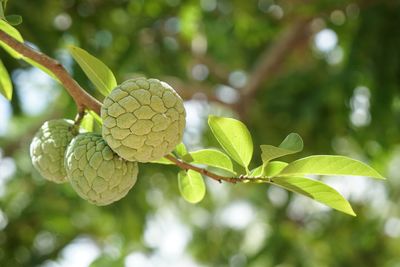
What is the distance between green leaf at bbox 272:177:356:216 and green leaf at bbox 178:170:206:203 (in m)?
0.27

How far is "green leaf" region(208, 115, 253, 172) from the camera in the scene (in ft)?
4.87

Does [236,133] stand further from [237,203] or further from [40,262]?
[237,203]

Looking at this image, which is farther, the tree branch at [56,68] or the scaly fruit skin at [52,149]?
the scaly fruit skin at [52,149]

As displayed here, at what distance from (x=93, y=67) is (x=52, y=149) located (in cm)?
25

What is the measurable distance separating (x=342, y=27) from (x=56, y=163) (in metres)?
3.26

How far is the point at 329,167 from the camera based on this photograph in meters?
1.44

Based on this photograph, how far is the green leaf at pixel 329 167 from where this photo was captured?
4.61 feet

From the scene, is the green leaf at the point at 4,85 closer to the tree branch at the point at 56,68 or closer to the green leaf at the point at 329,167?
the tree branch at the point at 56,68

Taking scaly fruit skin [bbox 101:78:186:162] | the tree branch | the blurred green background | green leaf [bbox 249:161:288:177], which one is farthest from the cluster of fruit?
the blurred green background

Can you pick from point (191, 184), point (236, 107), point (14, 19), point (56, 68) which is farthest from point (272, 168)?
point (236, 107)

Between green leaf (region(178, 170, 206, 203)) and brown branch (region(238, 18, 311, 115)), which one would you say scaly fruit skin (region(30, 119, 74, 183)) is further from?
brown branch (region(238, 18, 311, 115))

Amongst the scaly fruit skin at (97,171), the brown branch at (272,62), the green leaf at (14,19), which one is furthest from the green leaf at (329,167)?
the brown branch at (272,62)

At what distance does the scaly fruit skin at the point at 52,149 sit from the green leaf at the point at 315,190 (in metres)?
0.58

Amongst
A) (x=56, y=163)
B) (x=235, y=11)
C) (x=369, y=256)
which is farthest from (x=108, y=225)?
(x=56, y=163)
